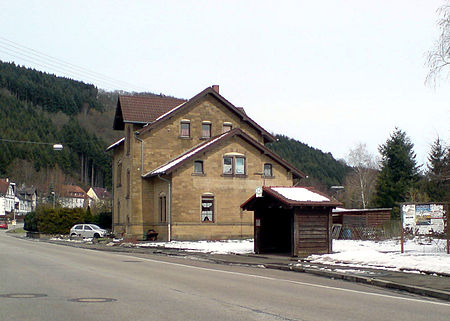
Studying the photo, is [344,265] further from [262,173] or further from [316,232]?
[262,173]

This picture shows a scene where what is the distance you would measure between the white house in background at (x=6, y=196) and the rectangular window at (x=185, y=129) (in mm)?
112009

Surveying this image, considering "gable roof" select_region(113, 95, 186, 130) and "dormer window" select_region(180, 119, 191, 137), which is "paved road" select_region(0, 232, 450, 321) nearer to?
"dormer window" select_region(180, 119, 191, 137)

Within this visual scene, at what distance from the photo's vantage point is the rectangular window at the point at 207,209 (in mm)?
41875

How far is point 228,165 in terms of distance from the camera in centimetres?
4303

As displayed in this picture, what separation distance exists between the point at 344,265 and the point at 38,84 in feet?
479

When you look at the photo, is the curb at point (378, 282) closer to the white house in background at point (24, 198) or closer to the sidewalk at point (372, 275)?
the sidewalk at point (372, 275)

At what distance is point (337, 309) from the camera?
1056cm

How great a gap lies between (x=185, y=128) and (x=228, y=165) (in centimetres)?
512

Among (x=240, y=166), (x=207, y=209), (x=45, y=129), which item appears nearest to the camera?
(x=207, y=209)

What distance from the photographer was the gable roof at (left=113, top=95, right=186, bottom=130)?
151ft

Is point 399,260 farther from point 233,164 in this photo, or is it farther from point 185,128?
point 185,128

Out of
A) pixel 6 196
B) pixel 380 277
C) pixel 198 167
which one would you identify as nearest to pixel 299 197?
pixel 380 277

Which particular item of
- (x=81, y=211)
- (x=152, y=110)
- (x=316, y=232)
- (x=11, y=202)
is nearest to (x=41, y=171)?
(x=11, y=202)

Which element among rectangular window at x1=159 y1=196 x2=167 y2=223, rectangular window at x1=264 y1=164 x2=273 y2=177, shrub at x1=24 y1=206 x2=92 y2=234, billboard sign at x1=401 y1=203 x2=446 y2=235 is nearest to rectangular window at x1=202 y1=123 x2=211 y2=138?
rectangular window at x1=264 y1=164 x2=273 y2=177
